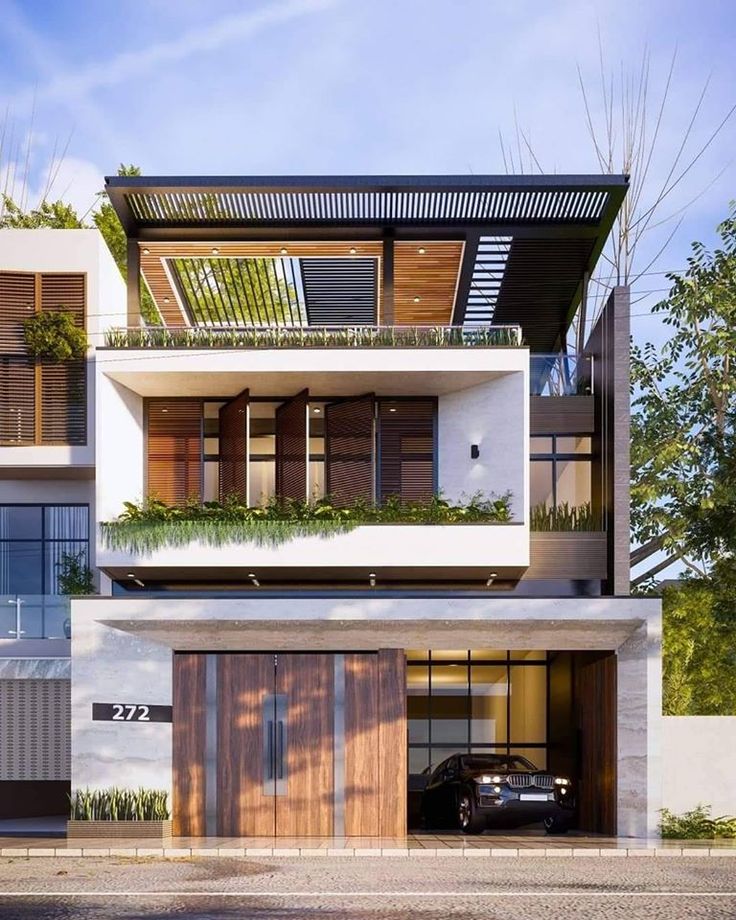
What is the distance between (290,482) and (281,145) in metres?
21.6

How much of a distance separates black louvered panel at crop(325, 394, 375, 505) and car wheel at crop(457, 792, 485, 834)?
210 inches

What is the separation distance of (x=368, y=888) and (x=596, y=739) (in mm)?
9118

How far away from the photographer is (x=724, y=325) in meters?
28.0

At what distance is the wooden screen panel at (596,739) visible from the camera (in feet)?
71.2

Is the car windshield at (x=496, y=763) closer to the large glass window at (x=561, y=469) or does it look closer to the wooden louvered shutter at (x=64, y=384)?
the large glass window at (x=561, y=469)

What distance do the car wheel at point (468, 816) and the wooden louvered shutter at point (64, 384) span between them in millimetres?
8978

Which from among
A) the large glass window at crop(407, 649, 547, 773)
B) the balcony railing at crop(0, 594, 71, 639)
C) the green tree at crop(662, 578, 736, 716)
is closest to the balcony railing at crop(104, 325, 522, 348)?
the balcony railing at crop(0, 594, 71, 639)

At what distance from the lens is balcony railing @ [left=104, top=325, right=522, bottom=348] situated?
72.0 ft

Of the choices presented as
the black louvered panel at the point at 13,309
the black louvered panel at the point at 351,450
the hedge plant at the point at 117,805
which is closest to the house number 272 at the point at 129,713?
the hedge plant at the point at 117,805

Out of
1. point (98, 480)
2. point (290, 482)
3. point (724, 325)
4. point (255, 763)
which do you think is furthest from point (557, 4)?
point (255, 763)

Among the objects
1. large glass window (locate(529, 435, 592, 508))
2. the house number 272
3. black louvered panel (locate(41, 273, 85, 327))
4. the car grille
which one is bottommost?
the car grille

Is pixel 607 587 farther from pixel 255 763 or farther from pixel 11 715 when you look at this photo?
pixel 11 715

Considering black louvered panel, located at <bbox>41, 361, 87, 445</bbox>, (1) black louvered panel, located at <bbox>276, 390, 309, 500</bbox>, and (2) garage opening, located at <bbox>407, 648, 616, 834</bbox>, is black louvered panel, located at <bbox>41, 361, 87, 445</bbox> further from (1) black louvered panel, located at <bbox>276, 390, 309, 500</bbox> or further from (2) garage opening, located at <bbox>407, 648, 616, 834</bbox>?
(2) garage opening, located at <bbox>407, 648, 616, 834</bbox>

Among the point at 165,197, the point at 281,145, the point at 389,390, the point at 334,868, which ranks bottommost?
the point at 334,868
